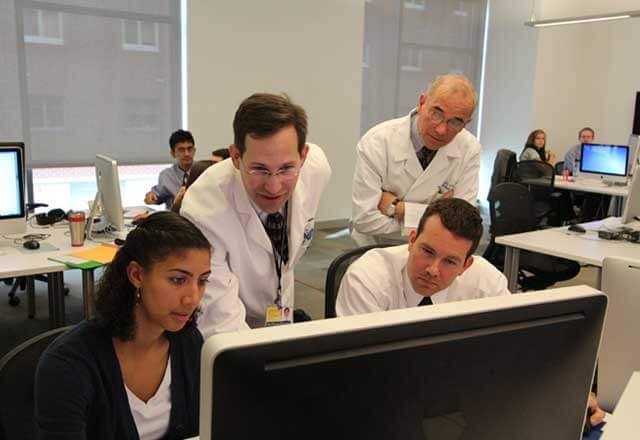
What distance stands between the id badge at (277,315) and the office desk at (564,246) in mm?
1838

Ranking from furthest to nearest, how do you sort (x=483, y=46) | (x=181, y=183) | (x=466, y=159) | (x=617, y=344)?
(x=483, y=46) < (x=181, y=183) < (x=466, y=159) < (x=617, y=344)

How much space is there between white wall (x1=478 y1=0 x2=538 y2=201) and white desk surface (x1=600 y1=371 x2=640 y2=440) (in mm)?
7528

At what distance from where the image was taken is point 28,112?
5.11 m

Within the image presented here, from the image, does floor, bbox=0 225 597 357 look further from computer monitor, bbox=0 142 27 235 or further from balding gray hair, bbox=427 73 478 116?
balding gray hair, bbox=427 73 478 116

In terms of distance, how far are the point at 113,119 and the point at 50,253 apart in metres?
2.86

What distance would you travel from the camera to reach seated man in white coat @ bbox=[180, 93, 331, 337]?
137 cm

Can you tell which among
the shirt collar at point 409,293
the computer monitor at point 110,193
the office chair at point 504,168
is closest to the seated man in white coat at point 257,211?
the shirt collar at point 409,293

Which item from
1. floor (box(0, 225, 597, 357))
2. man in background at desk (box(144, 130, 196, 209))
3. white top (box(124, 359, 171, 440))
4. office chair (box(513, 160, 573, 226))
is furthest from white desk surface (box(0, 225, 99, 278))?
office chair (box(513, 160, 573, 226))

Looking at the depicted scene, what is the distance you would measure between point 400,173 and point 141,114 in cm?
393

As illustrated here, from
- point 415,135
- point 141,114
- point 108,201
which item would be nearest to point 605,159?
point 141,114

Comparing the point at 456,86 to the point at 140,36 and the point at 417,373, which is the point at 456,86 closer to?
the point at 417,373

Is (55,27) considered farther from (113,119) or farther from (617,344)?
(617,344)

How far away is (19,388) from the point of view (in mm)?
1344

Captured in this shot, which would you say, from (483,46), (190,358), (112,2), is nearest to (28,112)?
(112,2)
